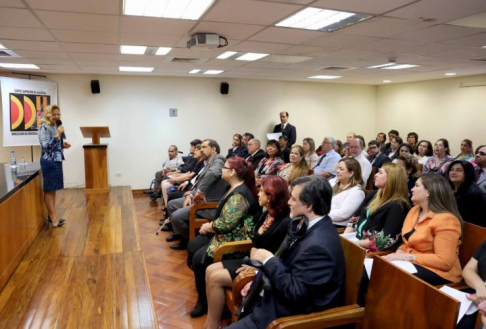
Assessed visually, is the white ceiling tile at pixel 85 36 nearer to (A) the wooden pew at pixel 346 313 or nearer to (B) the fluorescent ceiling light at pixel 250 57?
(B) the fluorescent ceiling light at pixel 250 57

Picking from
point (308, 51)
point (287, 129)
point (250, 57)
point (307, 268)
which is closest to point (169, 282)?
point (307, 268)

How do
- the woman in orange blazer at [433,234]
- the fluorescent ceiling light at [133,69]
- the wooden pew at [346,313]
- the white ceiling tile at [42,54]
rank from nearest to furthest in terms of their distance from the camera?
the wooden pew at [346,313], the woman in orange blazer at [433,234], the white ceiling tile at [42,54], the fluorescent ceiling light at [133,69]

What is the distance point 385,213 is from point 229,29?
7.32 ft

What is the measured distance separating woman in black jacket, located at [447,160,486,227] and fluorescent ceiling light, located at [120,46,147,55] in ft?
12.2

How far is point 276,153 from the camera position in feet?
17.1

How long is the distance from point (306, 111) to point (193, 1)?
259 inches

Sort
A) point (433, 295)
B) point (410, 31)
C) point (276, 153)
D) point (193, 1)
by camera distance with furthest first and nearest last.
→ 1. point (276, 153)
2. point (410, 31)
3. point (193, 1)
4. point (433, 295)

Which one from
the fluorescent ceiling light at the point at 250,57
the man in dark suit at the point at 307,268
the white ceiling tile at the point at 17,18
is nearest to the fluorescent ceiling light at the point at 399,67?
the fluorescent ceiling light at the point at 250,57

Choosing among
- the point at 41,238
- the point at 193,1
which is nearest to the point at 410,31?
the point at 193,1

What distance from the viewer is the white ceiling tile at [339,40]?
12.2ft

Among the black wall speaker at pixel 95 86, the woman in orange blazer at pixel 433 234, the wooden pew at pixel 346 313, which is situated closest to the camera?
the wooden pew at pixel 346 313

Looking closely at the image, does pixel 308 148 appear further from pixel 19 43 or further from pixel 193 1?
pixel 19 43

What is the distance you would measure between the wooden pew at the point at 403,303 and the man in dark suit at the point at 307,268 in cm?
18

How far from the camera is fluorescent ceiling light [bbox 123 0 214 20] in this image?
2.68 metres
